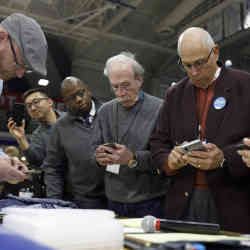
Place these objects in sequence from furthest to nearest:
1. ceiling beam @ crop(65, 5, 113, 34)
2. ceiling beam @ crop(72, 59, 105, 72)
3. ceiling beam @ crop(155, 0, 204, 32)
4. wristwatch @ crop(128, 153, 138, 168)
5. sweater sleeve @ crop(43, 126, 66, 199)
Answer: ceiling beam @ crop(72, 59, 105, 72)
ceiling beam @ crop(65, 5, 113, 34)
ceiling beam @ crop(155, 0, 204, 32)
sweater sleeve @ crop(43, 126, 66, 199)
wristwatch @ crop(128, 153, 138, 168)

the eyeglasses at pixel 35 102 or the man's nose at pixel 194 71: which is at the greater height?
the eyeglasses at pixel 35 102

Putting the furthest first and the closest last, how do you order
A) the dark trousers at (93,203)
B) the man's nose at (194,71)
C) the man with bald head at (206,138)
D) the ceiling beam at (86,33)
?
the ceiling beam at (86,33) < the dark trousers at (93,203) < the man's nose at (194,71) < the man with bald head at (206,138)

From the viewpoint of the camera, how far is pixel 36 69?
1605 mm

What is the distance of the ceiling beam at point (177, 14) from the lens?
20.5ft

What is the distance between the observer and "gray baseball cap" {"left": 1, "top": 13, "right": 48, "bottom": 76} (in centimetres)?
154

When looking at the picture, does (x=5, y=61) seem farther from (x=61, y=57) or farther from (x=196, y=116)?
(x=61, y=57)

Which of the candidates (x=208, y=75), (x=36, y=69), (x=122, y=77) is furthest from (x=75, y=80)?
(x=208, y=75)

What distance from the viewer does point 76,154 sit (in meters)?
2.13

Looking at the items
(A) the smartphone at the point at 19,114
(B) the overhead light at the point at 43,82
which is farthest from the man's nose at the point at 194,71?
(B) the overhead light at the point at 43,82

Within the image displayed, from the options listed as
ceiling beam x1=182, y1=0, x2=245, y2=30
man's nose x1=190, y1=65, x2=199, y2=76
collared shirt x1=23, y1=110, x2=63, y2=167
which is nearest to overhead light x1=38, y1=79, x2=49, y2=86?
ceiling beam x1=182, y1=0, x2=245, y2=30

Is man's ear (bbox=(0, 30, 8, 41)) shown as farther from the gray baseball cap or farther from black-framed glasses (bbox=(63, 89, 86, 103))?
black-framed glasses (bbox=(63, 89, 86, 103))

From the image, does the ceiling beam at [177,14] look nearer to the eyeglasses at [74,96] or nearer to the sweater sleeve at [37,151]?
the sweater sleeve at [37,151]

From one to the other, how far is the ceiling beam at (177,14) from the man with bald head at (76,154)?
14.8 ft

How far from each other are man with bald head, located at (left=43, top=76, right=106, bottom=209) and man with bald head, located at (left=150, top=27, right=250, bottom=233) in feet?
2.05
